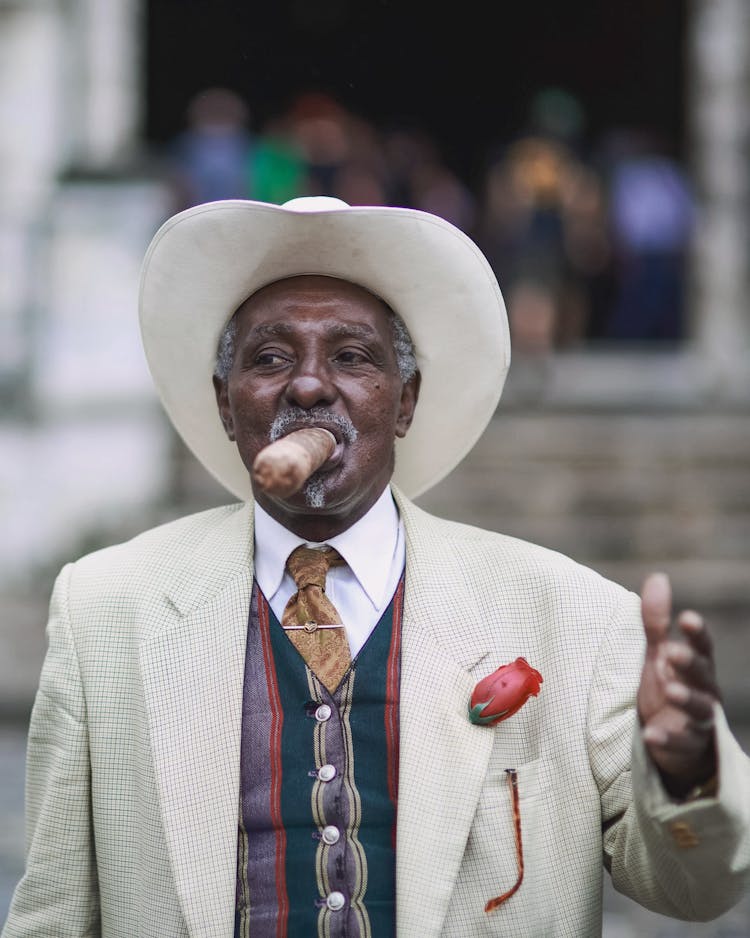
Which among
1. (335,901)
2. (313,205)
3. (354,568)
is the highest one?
(313,205)

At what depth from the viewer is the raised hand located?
2.08 meters

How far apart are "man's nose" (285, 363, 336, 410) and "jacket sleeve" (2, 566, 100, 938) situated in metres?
0.66

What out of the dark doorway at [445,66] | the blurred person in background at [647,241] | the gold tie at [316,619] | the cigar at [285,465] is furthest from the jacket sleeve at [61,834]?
the dark doorway at [445,66]

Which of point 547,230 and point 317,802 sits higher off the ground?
point 547,230

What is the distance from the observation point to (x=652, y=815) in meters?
2.22

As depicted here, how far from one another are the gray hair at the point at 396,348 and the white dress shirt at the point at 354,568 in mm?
289

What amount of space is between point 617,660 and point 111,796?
0.99 metres

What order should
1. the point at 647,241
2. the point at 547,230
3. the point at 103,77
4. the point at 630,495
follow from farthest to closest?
the point at 647,241, the point at 103,77, the point at 547,230, the point at 630,495

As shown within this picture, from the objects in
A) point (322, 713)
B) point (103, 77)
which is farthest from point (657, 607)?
point (103, 77)

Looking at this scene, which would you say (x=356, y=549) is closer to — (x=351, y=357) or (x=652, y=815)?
(x=351, y=357)

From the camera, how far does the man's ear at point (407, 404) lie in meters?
2.91

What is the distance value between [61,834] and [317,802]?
1.69 feet

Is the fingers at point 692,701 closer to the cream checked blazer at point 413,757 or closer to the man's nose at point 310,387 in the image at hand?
the cream checked blazer at point 413,757

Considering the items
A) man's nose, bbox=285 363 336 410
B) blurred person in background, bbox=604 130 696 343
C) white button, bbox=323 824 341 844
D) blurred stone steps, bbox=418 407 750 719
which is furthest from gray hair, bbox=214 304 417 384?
blurred person in background, bbox=604 130 696 343
